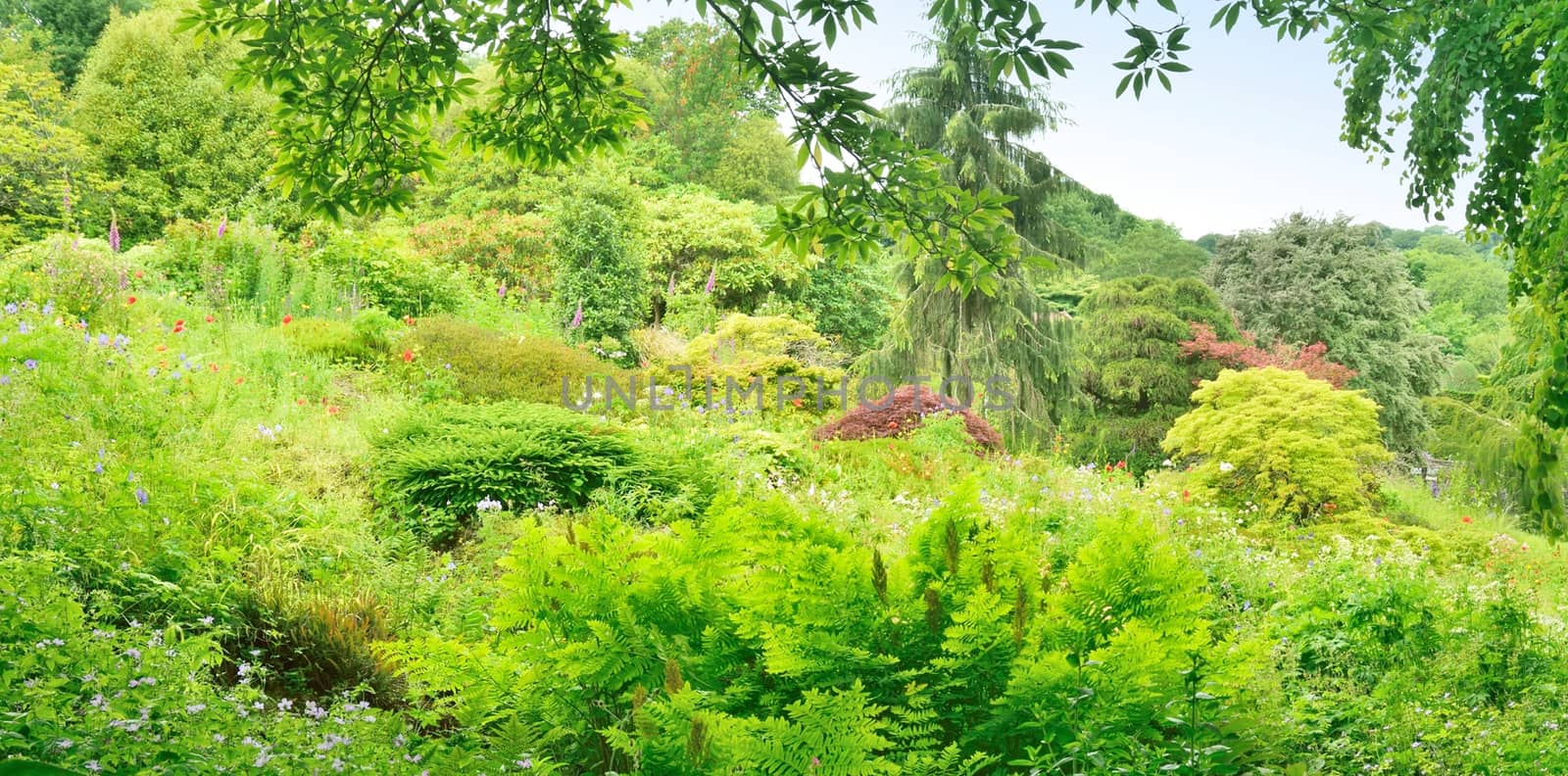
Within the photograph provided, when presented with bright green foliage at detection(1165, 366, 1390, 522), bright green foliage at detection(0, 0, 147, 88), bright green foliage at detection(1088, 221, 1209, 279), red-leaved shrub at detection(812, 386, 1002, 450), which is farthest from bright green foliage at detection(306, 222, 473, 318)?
bright green foliage at detection(0, 0, 147, 88)

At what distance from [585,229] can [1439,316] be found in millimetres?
27542

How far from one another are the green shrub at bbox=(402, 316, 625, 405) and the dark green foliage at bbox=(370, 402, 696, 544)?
6.93ft

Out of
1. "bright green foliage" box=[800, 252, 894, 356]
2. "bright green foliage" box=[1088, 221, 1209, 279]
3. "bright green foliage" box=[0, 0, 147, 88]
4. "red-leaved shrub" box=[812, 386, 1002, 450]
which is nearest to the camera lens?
"red-leaved shrub" box=[812, 386, 1002, 450]

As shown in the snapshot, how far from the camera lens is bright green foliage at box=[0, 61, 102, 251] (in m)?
14.9

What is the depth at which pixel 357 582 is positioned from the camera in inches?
161

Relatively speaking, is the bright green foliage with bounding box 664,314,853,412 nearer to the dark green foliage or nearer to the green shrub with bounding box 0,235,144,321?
the dark green foliage

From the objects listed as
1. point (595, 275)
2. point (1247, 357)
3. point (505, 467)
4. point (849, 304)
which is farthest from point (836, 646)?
point (849, 304)

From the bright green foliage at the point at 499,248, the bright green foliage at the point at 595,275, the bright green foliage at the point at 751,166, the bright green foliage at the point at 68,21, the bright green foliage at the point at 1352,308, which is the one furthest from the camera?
the bright green foliage at the point at 751,166

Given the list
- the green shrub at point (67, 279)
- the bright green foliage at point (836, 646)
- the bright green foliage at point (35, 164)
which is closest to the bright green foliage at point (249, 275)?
the green shrub at point (67, 279)

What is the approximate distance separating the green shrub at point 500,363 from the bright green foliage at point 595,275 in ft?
11.0

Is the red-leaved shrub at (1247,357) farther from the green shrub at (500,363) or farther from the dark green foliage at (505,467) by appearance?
the dark green foliage at (505,467)

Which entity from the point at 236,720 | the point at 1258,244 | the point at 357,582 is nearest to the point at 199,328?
the point at 357,582

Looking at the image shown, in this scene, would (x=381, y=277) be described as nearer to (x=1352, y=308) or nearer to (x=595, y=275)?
(x=595, y=275)

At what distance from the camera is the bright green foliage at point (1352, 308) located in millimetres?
14852
